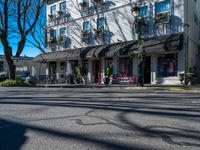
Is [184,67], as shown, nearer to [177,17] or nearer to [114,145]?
[177,17]

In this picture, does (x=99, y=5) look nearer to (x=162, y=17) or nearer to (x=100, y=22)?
(x=100, y=22)

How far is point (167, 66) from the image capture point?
18500mm

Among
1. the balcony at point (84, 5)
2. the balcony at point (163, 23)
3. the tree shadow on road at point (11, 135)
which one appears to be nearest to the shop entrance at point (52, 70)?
the balcony at point (84, 5)

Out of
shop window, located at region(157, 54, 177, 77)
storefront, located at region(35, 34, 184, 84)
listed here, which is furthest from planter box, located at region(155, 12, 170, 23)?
shop window, located at region(157, 54, 177, 77)

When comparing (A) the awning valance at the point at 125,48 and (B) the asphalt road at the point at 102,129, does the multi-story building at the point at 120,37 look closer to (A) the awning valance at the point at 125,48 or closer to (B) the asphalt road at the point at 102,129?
(A) the awning valance at the point at 125,48

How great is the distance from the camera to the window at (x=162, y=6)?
59.9 ft

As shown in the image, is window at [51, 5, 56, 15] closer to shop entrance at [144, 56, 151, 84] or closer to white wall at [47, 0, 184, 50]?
white wall at [47, 0, 184, 50]

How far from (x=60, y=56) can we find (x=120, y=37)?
730cm

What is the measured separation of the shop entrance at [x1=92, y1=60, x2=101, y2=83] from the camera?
23.4 meters

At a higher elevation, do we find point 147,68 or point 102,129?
point 147,68

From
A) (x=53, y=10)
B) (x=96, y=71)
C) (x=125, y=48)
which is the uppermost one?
(x=53, y=10)

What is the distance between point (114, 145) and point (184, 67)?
14.5m

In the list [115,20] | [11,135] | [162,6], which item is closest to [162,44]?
[162,6]

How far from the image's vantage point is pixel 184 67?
17391mm
